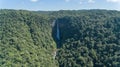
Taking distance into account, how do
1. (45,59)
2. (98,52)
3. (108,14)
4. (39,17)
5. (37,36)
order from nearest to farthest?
(45,59)
(98,52)
(37,36)
(39,17)
(108,14)

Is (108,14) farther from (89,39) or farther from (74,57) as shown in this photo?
(74,57)

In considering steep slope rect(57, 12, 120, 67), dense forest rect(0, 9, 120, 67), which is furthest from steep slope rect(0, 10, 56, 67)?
steep slope rect(57, 12, 120, 67)

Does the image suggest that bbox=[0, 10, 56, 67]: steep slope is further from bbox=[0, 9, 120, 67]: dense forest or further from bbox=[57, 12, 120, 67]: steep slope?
bbox=[57, 12, 120, 67]: steep slope

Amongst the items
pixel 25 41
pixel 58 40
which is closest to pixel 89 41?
pixel 58 40

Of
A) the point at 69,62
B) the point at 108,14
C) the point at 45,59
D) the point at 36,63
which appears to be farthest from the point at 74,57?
the point at 108,14

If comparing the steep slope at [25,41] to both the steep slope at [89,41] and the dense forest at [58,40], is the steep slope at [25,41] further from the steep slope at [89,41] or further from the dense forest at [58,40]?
the steep slope at [89,41]

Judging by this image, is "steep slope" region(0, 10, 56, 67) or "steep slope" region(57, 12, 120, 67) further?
"steep slope" region(57, 12, 120, 67)

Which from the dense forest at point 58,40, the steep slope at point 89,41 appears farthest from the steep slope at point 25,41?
the steep slope at point 89,41

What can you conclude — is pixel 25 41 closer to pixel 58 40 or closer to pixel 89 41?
pixel 89 41
